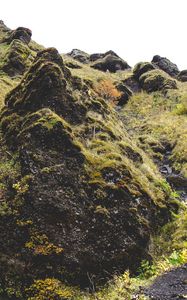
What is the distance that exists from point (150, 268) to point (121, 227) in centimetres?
206

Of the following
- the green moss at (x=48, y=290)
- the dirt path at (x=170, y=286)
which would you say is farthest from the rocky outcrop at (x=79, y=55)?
the green moss at (x=48, y=290)

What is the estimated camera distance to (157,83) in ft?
182

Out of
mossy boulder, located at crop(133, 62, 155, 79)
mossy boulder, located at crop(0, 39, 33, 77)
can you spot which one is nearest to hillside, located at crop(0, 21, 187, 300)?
mossy boulder, located at crop(0, 39, 33, 77)

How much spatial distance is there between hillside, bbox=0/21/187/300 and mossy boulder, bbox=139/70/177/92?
29578 mm

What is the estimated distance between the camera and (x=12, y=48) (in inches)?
2034

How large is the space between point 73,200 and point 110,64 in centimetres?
5737

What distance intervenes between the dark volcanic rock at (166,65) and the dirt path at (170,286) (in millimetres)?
58066

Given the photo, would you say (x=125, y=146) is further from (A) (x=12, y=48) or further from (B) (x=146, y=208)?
(A) (x=12, y=48)

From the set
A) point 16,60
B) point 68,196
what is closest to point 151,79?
point 16,60

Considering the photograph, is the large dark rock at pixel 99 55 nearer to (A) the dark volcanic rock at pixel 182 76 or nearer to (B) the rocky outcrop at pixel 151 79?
(A) the dark volcanic rock at pixel 182 76

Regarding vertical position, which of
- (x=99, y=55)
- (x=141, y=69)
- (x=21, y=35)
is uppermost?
(x=141, y=69)

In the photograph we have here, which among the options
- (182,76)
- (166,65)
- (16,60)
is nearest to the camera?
(16,60)

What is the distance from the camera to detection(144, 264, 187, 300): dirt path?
13211mm

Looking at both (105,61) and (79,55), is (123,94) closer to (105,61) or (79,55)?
(105,61)
